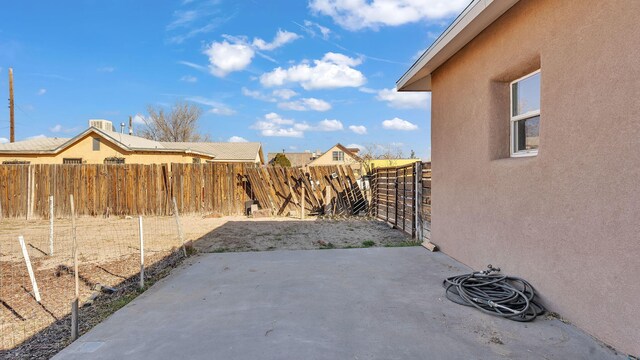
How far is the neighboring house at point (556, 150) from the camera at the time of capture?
2.31 metres

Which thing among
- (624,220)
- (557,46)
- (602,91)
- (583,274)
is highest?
(557,46)

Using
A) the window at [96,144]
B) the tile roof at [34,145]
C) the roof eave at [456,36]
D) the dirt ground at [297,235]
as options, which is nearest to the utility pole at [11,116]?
the tile roof at [34,145]

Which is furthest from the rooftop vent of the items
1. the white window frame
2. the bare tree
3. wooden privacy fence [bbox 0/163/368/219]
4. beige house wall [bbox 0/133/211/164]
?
the white window frame

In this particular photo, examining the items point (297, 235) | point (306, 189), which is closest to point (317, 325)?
point (297, 235)

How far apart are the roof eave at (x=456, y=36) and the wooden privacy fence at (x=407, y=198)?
1.77m

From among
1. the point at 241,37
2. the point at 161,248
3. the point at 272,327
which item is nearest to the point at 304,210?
the point at 161,248

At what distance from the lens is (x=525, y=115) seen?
3.77 m

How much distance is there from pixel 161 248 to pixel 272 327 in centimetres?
488

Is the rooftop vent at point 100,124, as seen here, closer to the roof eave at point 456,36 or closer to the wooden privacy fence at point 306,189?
the wooden privacy fence at point 306,189

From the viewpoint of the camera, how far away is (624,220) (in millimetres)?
2297

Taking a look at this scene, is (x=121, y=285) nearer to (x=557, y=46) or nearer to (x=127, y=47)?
(x=557, y=46)

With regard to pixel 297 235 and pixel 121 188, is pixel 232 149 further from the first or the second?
pixel 297 235

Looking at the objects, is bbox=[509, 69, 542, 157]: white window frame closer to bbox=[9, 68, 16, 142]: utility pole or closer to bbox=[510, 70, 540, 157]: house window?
bbox=[510, 70, 540, 157]: house window

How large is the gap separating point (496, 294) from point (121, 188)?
496 inches
